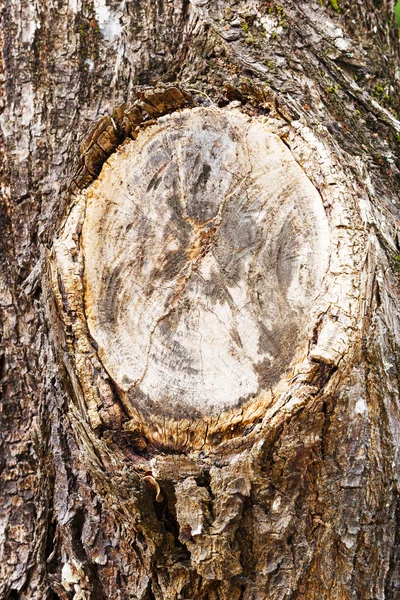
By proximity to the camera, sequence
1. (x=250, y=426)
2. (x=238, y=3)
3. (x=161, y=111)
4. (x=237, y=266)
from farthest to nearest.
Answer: (x=238, y=3) < (x=161, y=111) < (x=237, y=266) < (x=250, y=426)

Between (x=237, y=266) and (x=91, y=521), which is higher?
(x=237, y=266)

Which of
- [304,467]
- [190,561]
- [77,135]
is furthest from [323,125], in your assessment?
[190,561]

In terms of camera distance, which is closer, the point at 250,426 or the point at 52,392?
the point at 250,426

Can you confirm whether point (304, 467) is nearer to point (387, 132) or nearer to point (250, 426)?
point (250, 426)

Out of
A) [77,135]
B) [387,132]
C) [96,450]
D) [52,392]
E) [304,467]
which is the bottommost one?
[52,392]

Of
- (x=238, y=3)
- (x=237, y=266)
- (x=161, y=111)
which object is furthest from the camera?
(x=238, y=3)
